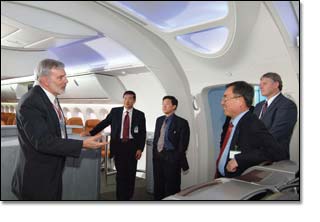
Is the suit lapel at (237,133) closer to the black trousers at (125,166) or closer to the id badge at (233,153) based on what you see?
the id badge at (233,153)

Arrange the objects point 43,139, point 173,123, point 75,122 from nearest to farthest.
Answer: point 43,139 < point 75,122 < point 173,123

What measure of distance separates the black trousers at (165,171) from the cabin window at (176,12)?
0.76 metres

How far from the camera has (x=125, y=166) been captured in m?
1.95

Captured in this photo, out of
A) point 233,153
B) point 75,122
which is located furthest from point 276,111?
point 75,122

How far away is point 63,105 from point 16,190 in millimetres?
556

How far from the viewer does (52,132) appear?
5.80 feet

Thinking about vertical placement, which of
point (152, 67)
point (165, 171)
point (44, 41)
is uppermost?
point (44, 41)

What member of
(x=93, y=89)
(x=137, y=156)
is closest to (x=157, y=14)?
(x=93, y=89)

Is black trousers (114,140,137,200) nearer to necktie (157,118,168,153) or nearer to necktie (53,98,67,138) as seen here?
necktie (157,118,168,153)

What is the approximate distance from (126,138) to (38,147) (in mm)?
510

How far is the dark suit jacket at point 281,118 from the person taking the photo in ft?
6.46

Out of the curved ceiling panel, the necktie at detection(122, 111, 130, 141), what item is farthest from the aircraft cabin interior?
the necktie at detection(122, 111, 130, 141)

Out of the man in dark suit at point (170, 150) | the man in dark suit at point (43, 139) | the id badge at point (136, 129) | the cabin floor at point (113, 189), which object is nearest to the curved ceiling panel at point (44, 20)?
the man in dark suit at point (43, 139)

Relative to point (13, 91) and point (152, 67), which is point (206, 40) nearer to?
point (152, 67)
